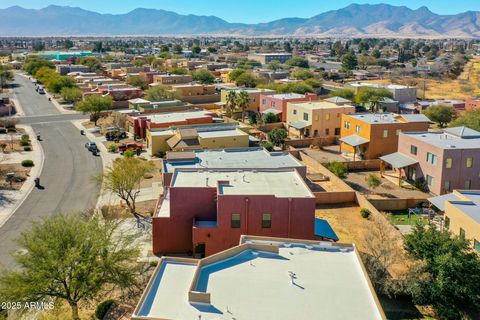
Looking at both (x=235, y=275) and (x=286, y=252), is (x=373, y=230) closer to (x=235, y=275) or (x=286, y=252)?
(x=286, y=252)

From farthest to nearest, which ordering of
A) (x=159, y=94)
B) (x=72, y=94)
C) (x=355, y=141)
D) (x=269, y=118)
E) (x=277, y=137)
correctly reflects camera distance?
(x=72, y=94), (x=159, y=94), (x=269, y=118), (x=277, y=137), (x=355, y=141)

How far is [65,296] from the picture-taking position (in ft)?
68.8

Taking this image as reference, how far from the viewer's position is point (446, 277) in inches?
883

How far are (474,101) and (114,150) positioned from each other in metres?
64.6

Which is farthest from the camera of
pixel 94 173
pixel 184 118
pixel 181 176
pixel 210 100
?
pixel 210 100

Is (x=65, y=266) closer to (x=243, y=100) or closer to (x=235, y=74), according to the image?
(x=243, y=100)

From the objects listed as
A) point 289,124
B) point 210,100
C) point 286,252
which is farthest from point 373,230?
point 210,100

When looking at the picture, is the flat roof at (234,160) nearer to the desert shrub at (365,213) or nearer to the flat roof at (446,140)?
the desert shrub at (365,213)

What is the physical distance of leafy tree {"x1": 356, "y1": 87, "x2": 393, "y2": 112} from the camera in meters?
78.9

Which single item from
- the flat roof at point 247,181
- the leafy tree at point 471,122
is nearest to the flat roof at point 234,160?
the flat roof at point 247,181

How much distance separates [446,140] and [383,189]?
25.8 ft

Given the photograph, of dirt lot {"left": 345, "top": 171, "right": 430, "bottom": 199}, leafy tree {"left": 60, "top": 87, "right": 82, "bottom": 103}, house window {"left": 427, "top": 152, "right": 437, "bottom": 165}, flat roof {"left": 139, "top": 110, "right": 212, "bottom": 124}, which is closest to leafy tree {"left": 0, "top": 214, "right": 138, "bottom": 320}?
dirt lot {"left": 345, "top": 171, "right": 430, "bottom": 199}

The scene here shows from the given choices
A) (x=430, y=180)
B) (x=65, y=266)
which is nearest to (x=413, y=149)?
(x=430, y=180)

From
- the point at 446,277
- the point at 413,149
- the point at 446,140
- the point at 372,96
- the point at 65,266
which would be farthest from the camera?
the point at 372,96
